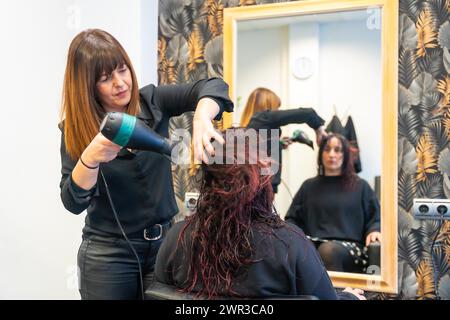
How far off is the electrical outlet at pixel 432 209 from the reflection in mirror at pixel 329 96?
6.8 inches

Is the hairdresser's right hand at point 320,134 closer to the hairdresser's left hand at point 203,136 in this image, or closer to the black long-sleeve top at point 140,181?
the black long-sleeve top at point 140,181

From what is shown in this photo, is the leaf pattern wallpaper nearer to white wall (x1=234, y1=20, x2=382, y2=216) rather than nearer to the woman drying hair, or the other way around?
white wall (x1=234, y1=20, x2=382, y2=216)

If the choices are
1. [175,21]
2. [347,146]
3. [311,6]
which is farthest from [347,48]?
[175,21]

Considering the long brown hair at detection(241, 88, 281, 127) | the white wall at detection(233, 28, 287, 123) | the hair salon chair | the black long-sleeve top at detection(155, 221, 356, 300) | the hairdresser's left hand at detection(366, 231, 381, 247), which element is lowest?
the hairdresser's left hand at detection(366, 231, 381, 247)

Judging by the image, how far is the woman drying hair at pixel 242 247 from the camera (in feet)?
3.42

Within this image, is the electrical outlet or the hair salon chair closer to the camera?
the hair salon chair

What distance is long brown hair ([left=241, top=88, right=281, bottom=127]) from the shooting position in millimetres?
2066

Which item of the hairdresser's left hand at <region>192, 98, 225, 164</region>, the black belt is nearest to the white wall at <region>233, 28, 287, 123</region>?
the black belt

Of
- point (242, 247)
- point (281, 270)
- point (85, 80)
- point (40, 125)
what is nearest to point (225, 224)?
point (242, 247)

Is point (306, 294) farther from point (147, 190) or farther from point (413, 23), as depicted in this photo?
point (413, 23)

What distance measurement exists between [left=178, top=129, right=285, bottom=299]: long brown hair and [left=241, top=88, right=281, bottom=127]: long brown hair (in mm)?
998

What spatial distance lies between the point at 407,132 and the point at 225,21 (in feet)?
3.43

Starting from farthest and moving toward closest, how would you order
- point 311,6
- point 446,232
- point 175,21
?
1. point 175,21
2. point 311,6
3. point 446,232

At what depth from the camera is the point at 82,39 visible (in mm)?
1253
